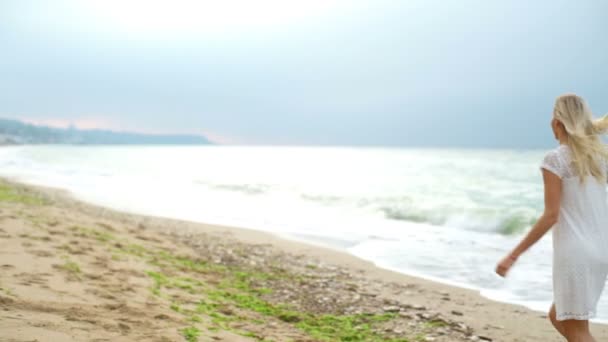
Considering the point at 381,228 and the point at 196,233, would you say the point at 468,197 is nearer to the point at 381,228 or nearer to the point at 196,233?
the point at 381,228

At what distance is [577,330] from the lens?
10.4 feet

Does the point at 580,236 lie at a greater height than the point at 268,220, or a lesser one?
greater

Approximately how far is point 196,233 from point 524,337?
8675mm

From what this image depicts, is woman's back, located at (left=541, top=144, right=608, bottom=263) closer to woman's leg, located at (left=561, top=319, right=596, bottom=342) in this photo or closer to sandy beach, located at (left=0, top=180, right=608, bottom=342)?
woman's leg, located at (left=561, top=319, right=596, bottom=342)

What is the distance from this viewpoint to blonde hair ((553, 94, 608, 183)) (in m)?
3.11

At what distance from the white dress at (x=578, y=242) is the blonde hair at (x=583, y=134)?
0.05m

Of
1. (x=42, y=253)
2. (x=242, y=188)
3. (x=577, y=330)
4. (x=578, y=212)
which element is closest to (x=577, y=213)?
(x=578, y=212)

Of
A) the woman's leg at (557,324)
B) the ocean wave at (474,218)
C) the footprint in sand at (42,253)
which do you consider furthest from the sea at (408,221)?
the footprint in sand at (42,253)

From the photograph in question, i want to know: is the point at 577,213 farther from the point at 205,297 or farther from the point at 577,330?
the point at 205,297

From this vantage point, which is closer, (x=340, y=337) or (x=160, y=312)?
(x=160, y=312)

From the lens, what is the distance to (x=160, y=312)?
5.01 meters

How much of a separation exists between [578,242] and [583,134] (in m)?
0.74

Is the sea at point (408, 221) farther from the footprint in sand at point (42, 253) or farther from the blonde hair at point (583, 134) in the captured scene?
the footprint in sand at point (42, 253)

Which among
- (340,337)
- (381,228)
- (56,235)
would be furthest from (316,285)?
(381,228)
